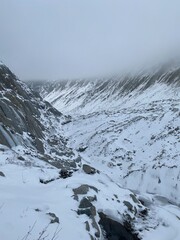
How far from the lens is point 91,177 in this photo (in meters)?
16.1

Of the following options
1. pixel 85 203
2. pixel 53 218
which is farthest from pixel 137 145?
pixel 53 218

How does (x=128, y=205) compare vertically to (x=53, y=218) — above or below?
below

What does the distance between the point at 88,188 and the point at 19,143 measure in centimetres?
1431

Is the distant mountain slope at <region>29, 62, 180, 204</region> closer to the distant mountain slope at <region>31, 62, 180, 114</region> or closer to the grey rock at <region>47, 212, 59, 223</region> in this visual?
the distant mountain slope at <region>31, 62, 180, 114</region>

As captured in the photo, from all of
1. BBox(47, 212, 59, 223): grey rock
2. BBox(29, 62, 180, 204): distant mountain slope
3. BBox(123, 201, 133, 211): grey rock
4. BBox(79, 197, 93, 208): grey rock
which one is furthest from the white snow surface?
BBox(47, 212, 59, 223): grey rock

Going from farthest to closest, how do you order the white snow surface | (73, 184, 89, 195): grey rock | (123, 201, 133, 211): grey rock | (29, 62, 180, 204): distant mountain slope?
1. (29, 62, 180, 204): distant mountain slope
2. the white snow surface
3. (123, 201, 133, 211): grey rock
4. (73, 184, 89, 195): grey rock

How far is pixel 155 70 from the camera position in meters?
101

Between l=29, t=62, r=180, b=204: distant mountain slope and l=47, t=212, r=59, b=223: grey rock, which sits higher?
l=47, t=212, r=59, b=223: grey rock

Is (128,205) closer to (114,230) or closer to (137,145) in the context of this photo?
(114,230)

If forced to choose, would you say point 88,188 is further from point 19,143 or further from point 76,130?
point 76,130

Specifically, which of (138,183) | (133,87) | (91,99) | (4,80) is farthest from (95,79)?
(138,183)

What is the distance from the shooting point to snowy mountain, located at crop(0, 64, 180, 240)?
10122mm

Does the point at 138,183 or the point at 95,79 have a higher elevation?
the point at 138,183

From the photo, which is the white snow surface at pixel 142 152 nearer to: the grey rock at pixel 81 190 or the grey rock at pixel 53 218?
the grey rock at pixel 81 190
